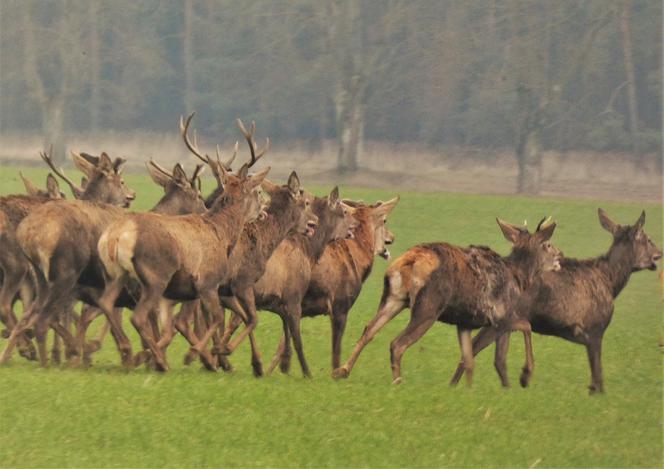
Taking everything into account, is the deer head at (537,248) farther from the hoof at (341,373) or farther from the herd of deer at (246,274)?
the hoof at (341,373)

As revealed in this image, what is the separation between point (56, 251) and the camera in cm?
1489

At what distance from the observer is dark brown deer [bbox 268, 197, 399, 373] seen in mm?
16891

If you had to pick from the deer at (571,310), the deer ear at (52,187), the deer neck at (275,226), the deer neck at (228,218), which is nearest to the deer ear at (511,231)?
the deer at (571,310)

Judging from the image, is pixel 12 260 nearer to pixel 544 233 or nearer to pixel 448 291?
pixel 448 291

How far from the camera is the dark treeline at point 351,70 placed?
5106 centimetres

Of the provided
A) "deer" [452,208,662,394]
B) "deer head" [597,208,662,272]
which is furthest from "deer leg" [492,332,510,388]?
"deer head" [597,208,662,272]

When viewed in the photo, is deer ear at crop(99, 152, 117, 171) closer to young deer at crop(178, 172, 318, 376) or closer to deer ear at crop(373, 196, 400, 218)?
young deer at crop(178, 172, 318, 376)

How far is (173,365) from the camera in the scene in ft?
57.5

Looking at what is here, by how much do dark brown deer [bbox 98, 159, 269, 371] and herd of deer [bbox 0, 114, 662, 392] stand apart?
14 millimetres

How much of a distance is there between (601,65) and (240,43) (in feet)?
45.0

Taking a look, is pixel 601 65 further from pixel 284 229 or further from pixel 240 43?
pixel 284 229

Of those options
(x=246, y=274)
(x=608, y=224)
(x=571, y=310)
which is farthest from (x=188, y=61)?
(x=246, y=274)

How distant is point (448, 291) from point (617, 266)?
9.61 ft

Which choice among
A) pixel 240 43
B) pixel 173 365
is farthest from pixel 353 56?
pixel 173 365
